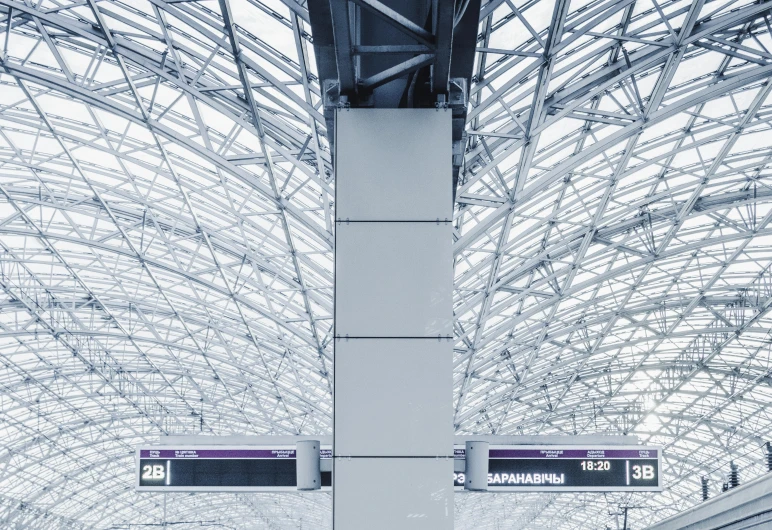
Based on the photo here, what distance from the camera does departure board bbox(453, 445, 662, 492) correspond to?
16953 mm

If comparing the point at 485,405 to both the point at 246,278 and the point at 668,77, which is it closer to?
the point at 246,278

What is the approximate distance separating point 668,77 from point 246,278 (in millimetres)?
16672

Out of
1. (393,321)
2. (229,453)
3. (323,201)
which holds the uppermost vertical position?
(323,201)

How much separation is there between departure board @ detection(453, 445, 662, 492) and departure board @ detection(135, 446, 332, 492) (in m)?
3.45

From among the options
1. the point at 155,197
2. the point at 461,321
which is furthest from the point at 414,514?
the point at 461,321

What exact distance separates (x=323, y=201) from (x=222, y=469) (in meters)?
7.87

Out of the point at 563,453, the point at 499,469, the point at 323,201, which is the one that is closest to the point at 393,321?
the point at 499,469

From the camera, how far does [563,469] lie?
1719 cm

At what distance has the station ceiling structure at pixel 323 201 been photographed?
18.0 metres

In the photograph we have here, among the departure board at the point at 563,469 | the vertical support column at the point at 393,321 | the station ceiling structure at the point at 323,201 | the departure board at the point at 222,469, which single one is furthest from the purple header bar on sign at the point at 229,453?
the vertical support column at the point at 393,321

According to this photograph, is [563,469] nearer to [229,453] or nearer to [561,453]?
[561,453]

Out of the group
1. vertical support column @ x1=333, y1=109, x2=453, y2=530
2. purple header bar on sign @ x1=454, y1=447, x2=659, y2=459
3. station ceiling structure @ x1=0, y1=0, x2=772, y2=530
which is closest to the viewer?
vertical support column @ x1=333, y1=109, x2=453, y2=530

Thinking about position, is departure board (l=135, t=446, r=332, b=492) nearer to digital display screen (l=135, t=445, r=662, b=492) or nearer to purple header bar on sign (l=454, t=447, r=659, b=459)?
digital display screen (l=135, t=445, r=662, b=492)

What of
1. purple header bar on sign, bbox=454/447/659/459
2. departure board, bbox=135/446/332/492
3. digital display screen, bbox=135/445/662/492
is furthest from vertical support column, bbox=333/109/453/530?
purple header bar on sign, bbox=454/447/659/459
